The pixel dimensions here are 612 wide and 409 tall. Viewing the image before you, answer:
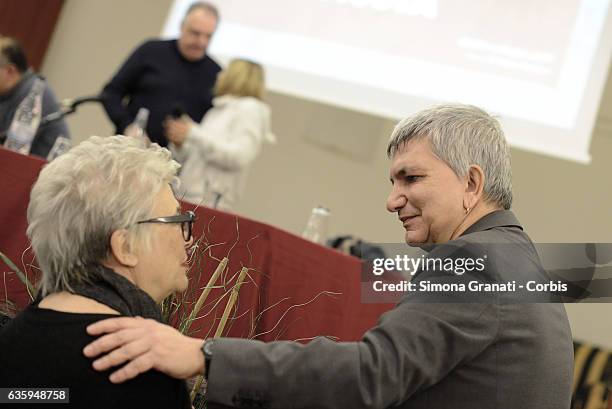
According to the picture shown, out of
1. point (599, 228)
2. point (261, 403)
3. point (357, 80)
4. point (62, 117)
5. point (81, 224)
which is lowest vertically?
point (261, 403)

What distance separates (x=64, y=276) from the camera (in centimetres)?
139

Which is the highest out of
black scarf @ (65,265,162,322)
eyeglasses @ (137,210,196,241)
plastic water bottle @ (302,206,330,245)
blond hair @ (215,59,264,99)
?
blond hair @ (215,59,264,99)

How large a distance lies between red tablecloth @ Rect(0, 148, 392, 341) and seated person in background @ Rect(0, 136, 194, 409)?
684mm

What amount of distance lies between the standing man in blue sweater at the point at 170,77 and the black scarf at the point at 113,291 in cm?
323

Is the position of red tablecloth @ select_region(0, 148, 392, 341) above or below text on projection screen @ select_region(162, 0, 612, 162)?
below

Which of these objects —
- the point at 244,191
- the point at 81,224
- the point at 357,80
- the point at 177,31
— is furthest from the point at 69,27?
the point at 81,224

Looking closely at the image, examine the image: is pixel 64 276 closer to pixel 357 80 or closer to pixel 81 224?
pixel 81 224

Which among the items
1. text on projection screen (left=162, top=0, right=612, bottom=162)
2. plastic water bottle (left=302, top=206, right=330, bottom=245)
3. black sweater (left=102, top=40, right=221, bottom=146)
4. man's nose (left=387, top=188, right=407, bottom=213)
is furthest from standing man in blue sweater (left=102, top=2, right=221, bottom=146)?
man's nose (left=387, top=188, right=407, bottom=213)

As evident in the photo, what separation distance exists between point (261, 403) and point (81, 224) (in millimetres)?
407

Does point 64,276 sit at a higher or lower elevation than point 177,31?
lower

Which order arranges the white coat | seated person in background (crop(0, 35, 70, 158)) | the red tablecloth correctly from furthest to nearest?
1. the white coat
2. seated person in background (crop(0, 35, 70, 158))
3. the red tablecloth

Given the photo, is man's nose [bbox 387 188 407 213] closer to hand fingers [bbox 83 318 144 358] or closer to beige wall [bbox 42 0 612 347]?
hand fingers [bbox 83 318 144 358]

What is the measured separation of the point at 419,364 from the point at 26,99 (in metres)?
2.74

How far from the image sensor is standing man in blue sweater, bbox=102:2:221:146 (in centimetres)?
459
